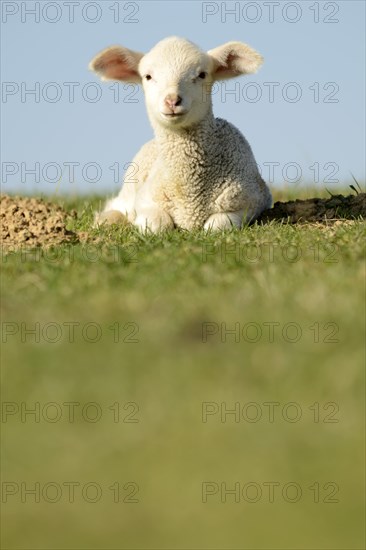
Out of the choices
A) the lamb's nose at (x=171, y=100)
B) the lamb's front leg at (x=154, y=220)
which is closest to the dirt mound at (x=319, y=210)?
the lamb's front leg at (x=154, y=220)

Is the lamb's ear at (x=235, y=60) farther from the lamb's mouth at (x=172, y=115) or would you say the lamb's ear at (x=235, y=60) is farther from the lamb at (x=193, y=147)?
the lamb's mouth at (x=172, y=115)

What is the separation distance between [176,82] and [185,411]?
4813 mm

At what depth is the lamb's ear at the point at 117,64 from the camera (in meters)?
8.89

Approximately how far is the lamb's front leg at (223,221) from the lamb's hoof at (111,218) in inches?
52.9

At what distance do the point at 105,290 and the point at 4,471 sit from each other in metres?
2.25

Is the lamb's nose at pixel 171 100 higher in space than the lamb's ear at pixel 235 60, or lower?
lower

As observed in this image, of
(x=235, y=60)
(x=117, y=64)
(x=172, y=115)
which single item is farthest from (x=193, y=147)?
(x=117, y=64)

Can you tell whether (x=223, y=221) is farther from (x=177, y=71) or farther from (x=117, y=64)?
(x=117, y=64)

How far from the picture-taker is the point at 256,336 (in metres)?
4.79

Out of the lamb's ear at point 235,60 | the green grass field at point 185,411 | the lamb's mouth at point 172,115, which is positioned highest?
the lamb's ear at point 235,60

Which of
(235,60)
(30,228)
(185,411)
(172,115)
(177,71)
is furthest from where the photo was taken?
(235,60)

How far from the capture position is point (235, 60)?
29.6 ft

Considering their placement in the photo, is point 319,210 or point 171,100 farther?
point 319,210

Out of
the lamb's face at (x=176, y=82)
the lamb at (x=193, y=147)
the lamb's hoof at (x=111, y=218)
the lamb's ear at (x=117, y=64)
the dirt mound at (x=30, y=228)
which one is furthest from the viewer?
the lamb's hoof at (x=111, y=218)
